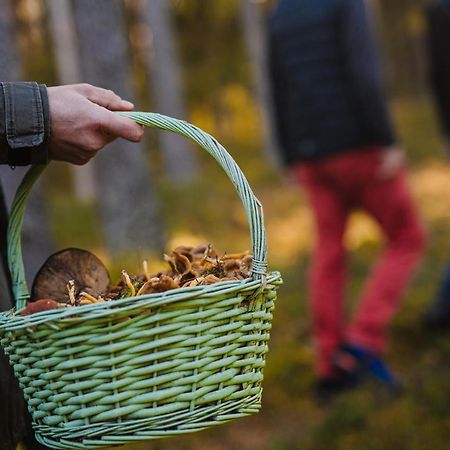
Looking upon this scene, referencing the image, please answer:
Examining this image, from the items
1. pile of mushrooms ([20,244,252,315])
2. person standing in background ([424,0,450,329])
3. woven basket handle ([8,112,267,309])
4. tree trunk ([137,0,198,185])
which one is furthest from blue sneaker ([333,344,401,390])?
tree trunk ([137,0,198,185])

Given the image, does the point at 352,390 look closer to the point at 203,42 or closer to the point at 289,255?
the point at 289,255

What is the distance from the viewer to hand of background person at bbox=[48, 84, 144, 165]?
1.71m

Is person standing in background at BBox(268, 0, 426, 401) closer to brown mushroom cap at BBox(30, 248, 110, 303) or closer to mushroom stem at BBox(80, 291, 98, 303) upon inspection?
brown mushroom cap at BBox(30, 248, 110, 303)

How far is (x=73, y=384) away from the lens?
5.21 feet

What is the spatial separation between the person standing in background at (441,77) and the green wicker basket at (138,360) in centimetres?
351

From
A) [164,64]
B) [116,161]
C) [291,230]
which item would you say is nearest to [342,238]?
[116,161]

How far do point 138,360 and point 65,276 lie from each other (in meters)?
0.40

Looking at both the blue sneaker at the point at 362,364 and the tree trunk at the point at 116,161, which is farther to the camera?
the tree trunk at the point at 116,161

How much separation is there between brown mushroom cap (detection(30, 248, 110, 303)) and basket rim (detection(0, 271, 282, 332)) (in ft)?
0.89

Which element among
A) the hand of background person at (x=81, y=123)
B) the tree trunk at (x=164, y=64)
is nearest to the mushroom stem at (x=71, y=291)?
the hand of background person at (x=81, y=123)

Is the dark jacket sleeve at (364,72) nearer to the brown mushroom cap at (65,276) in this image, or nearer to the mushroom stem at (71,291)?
the brown mushroom cap at (65,276)

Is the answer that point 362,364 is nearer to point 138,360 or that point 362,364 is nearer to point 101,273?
point 101,273

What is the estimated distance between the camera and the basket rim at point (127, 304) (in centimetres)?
152

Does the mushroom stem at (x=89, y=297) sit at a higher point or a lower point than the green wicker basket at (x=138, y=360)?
higher
